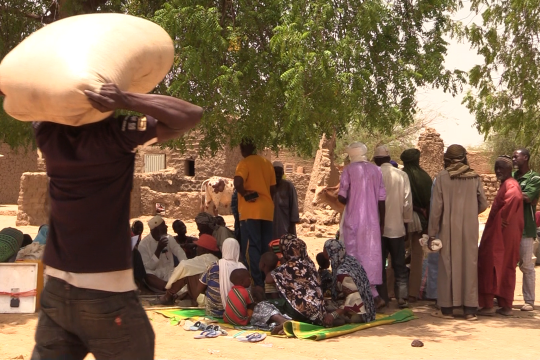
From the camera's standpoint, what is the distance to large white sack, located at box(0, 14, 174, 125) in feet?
9.80

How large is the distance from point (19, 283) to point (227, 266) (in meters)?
2.13

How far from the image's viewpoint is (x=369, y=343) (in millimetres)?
6906

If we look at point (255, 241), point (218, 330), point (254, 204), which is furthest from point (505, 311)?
point (218, 330)

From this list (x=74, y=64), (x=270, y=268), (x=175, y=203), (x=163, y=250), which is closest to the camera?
(x=74, y=64)

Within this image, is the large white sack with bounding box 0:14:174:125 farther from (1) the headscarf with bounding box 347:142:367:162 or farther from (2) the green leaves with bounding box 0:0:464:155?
(1) the headscarf with bounding box 347:142:367:162

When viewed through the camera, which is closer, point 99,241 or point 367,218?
point 99,241

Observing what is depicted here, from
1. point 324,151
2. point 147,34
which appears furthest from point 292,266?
point 324,151

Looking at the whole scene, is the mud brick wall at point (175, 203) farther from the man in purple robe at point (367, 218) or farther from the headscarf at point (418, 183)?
the man in purple robe at point (367, 218)

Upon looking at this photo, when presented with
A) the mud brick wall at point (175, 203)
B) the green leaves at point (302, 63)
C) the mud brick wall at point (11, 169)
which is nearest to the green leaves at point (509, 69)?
the green leaves at point (302, 63)

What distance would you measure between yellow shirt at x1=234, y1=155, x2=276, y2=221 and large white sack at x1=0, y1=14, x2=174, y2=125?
215 inches

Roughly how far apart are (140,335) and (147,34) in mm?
1366

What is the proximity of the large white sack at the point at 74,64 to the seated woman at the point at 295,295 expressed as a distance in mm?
4254

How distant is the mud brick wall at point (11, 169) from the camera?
2536 centimetres

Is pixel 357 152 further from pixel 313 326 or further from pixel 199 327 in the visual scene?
pixel 199 327
